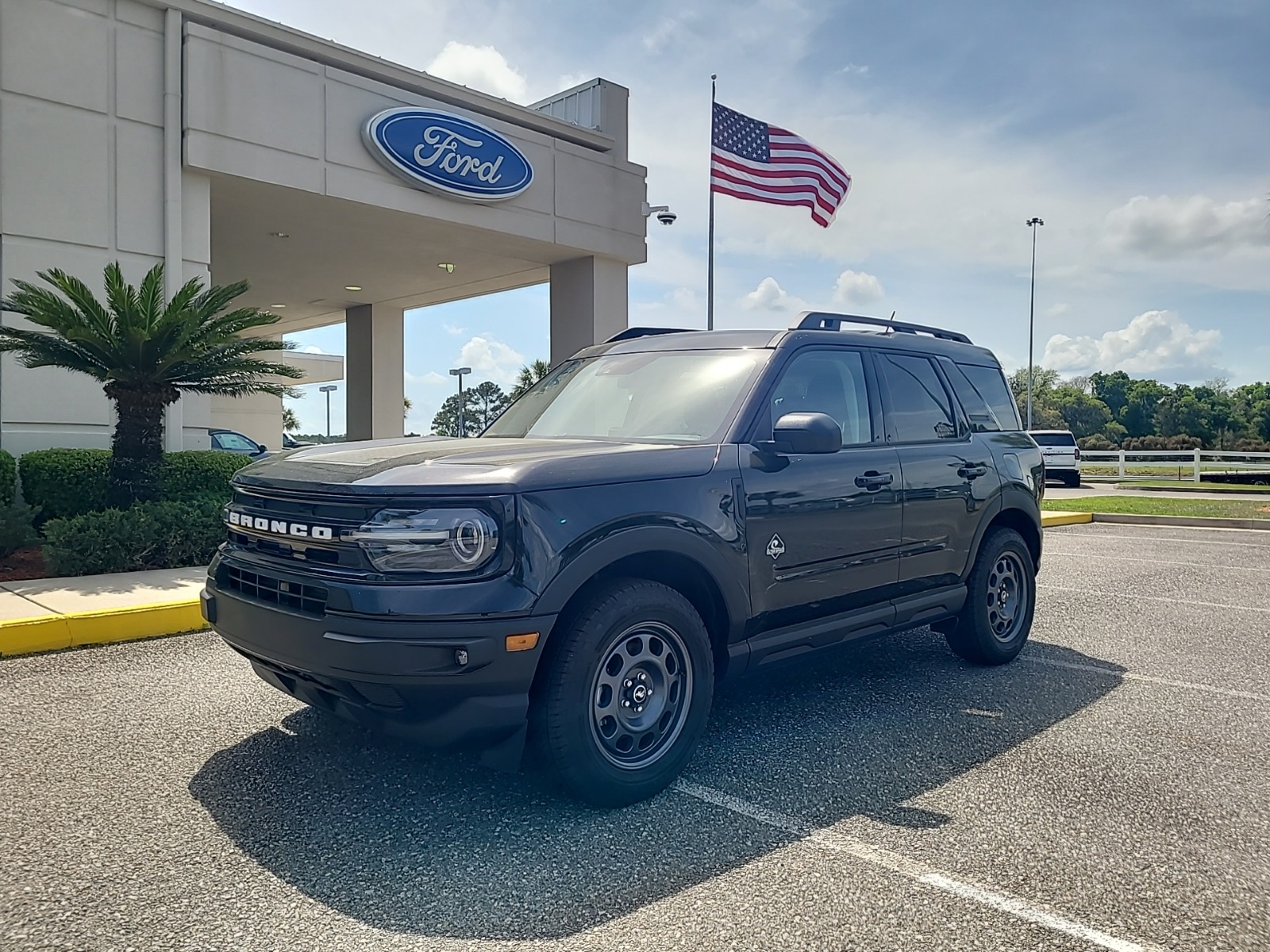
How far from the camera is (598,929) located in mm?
2707

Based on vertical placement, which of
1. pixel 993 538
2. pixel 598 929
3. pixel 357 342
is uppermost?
pixel 357 342

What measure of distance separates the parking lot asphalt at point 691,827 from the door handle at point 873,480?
1165 mm

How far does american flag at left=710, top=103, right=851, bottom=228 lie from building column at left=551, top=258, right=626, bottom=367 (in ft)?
8.20

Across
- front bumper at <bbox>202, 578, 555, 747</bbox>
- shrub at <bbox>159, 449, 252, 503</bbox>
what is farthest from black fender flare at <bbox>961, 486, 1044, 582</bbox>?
shrub at <bbox>159, 449, 252, 503</bbox>

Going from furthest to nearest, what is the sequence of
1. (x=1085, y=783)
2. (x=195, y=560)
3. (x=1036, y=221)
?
(x=1036, y=221) < (x=195, y=560) < (x=1085, y=783)

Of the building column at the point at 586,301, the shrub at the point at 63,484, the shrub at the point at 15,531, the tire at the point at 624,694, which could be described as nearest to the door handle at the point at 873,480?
the tire at the point at 624,694

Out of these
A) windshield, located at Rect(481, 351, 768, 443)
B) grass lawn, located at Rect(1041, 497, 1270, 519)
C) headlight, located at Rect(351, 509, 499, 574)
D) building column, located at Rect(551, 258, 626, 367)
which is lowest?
grass lawn, located at Rect(1041, 497, 1270, 519)

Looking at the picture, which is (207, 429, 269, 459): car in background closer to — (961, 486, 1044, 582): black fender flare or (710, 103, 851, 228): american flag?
(710, 103, 851, 228): american flag

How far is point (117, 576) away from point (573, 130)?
1151 centimetres

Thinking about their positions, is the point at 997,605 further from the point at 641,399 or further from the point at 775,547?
the point at 641,399

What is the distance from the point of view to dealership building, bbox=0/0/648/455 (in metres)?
11.0

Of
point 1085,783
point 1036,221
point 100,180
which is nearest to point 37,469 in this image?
point 100,180

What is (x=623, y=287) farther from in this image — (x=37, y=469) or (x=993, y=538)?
(x=993, y=538)

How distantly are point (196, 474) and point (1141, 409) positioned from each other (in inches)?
4490
